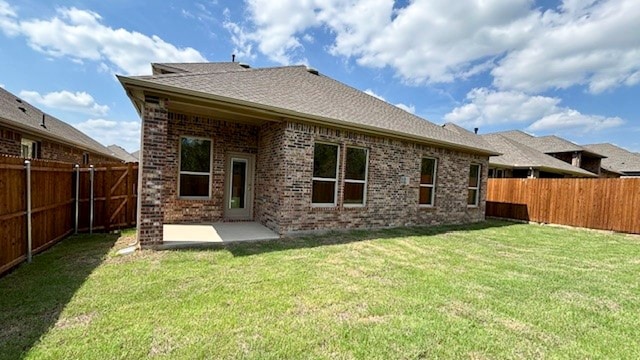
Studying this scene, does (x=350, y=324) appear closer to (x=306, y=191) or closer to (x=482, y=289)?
(x=482, y=289)

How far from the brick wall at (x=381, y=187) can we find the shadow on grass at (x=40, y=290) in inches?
163

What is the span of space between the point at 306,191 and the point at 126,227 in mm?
5234

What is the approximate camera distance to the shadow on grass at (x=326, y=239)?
6.30m

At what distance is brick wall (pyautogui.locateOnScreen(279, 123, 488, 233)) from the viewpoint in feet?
25.4

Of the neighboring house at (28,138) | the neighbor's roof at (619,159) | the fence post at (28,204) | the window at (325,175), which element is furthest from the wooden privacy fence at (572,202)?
the neighbor's roof at (619,159)

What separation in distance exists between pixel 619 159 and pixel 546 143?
20073 millimetres

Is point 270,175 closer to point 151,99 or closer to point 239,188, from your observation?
point 239,188

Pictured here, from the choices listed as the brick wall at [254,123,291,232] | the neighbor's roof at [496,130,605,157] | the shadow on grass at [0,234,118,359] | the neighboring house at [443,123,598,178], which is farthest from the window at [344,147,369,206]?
the neighbor's roof at [496,130,605,157]

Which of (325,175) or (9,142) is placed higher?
(9,142)

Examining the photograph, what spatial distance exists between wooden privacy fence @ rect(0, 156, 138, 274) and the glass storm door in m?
2.62

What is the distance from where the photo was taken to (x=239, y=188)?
9.48 meters

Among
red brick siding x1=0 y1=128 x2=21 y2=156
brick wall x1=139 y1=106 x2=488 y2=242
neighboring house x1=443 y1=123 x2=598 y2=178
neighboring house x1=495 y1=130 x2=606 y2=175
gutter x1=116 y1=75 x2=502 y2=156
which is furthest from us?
neighboring house x1=495 y1=130 x2=606 y2=175

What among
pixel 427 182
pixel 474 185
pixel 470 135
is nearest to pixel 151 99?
pixel 427 182

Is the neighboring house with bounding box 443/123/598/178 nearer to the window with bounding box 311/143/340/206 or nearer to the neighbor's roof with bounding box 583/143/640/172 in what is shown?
the window with bounding box 311/143/340/206
